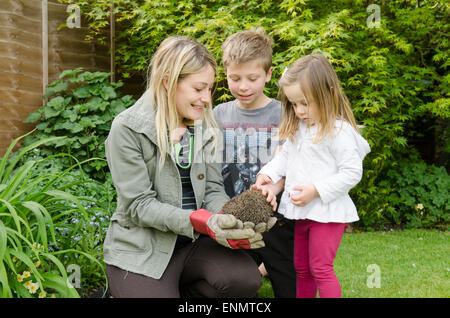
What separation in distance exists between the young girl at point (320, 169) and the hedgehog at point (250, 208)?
114 mm

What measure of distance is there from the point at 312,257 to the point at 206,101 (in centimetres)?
95

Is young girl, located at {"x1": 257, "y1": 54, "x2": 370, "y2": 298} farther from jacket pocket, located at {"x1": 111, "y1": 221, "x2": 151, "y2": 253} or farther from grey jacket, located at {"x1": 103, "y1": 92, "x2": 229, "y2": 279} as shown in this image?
jacket pocket, located at {"x1": 111, "y1": 221, "x2": 151, "y2": 253}

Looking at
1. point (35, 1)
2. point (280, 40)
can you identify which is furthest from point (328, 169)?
point (35, 1)

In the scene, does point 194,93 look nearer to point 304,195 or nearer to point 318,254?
point 304,195

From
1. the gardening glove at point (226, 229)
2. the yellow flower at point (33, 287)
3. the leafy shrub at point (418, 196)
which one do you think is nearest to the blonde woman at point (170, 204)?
the gardening glove at point (226, 229)

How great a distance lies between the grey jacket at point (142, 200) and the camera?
2029 mm

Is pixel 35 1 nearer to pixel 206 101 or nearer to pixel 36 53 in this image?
pixel 36 53

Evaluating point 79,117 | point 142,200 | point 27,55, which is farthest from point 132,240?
point 27,55

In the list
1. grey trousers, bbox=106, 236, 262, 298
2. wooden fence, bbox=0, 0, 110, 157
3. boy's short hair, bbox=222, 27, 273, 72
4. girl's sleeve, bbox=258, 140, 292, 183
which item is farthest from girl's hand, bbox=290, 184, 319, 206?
wooden fence, bbox=0, 0, 110, 157

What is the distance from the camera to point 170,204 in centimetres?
217

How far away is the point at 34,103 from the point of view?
486 cm

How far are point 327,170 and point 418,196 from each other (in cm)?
373

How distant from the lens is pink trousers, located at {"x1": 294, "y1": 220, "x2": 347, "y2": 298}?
2.12m

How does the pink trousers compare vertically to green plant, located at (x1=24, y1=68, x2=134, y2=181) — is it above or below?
below
